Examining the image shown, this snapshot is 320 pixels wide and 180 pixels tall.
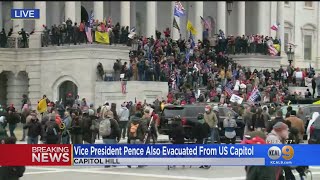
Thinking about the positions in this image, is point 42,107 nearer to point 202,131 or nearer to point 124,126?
point 124,126

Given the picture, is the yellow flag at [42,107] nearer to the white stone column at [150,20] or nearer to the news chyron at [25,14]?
the news chyron at [25,14]

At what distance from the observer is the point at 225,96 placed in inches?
1569

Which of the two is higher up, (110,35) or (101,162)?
(110,35)

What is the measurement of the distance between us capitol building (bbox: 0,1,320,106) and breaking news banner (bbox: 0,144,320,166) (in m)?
23.0

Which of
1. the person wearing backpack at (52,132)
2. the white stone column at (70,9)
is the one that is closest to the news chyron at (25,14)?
the person wearing backpack at (52,132)

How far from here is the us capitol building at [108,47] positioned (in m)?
41.1

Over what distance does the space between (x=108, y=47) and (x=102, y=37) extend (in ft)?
2.42

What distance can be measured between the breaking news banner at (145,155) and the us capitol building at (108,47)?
75.5 ft

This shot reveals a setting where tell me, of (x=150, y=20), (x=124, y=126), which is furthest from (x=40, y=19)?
(x=124, y=126)

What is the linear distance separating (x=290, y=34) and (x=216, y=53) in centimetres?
2222

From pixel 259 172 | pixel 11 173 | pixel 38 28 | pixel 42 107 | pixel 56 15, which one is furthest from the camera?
pixel 56 15

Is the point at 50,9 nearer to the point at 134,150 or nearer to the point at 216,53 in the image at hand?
the point at 216,53

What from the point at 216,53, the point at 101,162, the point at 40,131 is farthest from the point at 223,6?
the point at 101,162

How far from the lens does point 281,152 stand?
14781 millimetres
